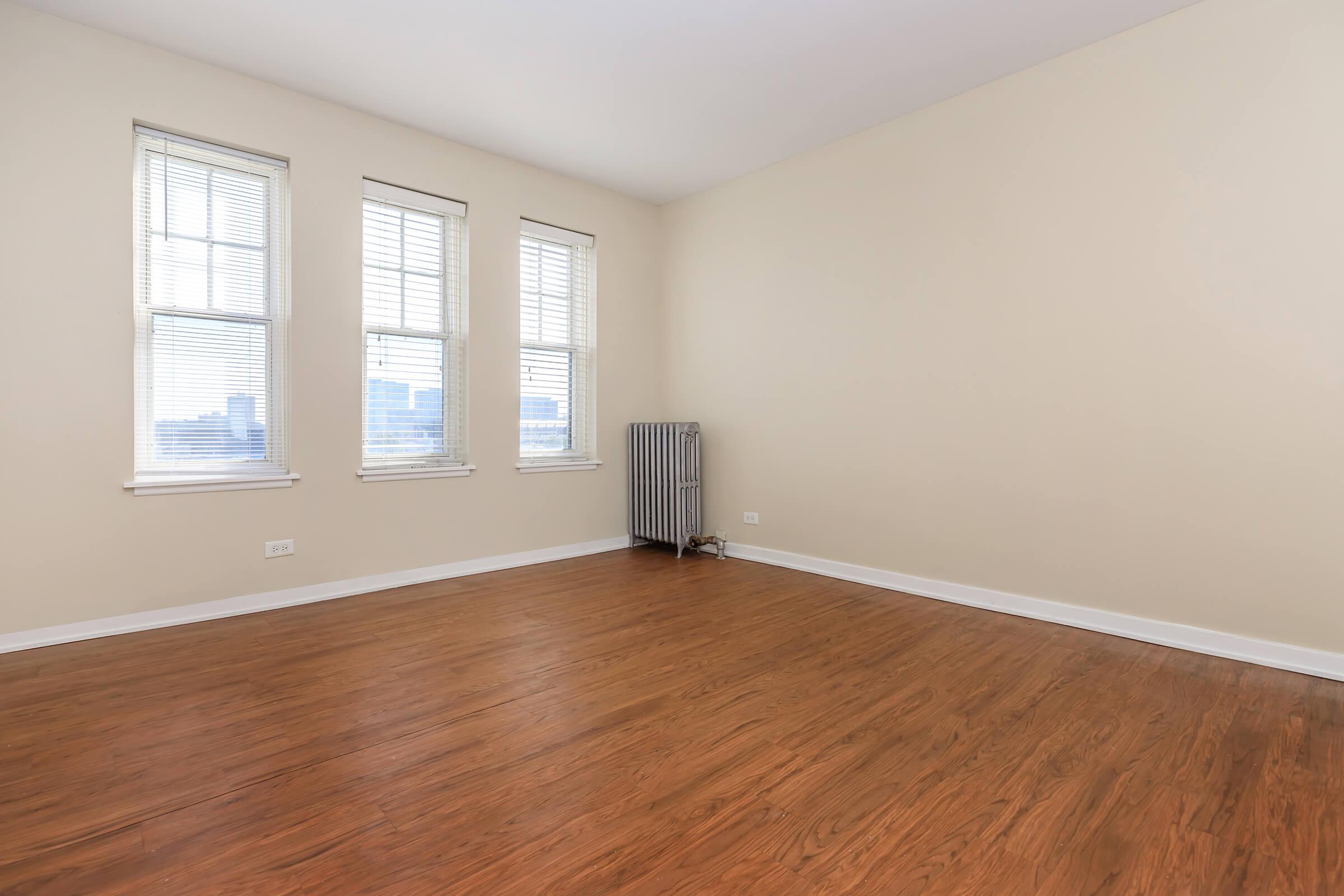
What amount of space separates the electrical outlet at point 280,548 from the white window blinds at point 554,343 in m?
1.64

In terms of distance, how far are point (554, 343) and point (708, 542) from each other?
2.03 metres

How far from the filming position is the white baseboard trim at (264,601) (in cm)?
308

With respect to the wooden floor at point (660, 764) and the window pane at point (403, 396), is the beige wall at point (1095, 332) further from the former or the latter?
the window pane at point (403, 396)

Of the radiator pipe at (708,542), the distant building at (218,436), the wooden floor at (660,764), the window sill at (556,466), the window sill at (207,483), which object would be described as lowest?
the wooden floor at (660,764)

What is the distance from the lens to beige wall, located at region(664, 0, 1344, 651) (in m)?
2.78

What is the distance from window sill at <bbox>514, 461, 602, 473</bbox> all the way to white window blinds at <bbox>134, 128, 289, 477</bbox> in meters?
1.58

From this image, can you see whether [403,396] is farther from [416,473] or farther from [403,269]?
[403,269]

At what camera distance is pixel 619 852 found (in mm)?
1567

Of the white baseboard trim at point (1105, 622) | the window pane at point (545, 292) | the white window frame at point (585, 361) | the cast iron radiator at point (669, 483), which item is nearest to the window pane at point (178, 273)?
the window pane at point (545, 292)

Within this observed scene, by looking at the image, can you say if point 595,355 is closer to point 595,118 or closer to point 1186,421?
point 595,118

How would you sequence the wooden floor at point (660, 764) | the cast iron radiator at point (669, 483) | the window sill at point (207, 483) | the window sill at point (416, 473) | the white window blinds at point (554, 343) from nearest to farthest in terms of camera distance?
the wooden floor at point (660, 764)
the window sill at point (207, 483)
the window sill at point (416, 473)
the white window blinds at point (554, 343)
the cast iron radiator at point (669, 483)

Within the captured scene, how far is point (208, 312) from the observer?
11.6 ft

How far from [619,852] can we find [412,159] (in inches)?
168

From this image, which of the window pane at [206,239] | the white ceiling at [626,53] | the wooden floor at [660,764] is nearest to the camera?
the wooden floor at [660,764]
